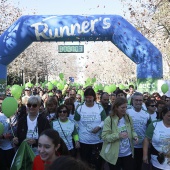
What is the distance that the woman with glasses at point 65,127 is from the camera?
6246mm

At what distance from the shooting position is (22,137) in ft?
17.5

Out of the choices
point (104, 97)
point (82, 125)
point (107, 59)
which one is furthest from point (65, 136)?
point (107, 59)

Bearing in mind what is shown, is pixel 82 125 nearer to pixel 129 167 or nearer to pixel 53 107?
pixel 53 107

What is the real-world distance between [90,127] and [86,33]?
996cm

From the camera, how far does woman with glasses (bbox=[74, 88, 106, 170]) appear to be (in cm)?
675

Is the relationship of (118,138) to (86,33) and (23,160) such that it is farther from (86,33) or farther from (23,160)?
(86,33)

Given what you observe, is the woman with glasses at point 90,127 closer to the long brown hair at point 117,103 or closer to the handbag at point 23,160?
the long brown hair at point 117,103

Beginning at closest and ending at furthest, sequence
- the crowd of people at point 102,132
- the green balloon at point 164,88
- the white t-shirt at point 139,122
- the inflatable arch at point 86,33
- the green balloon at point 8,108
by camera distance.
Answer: the crowd of people at point 102,132
the green balloon at point 8,108
the white t-shirt at point 139,122
the green balloon at point 164,88
the inflatable arch at point 86,33

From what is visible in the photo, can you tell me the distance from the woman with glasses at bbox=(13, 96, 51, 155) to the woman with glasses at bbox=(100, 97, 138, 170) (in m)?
1.00

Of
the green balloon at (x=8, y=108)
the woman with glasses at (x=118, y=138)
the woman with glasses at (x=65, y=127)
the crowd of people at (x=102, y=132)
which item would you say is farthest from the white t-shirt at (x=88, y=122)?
the green balloon at (x=8, y=108)

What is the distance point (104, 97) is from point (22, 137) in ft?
10.0

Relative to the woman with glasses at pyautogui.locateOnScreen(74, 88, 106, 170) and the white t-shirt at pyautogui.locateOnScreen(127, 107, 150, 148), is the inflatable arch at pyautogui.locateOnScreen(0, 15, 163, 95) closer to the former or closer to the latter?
the woman with glasses at pyautogui.locateOnScreen(74, 88, 106, 170)

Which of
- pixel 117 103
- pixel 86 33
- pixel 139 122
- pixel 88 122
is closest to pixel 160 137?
pixel 117 103

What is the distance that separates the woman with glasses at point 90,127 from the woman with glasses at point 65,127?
0.41 m
